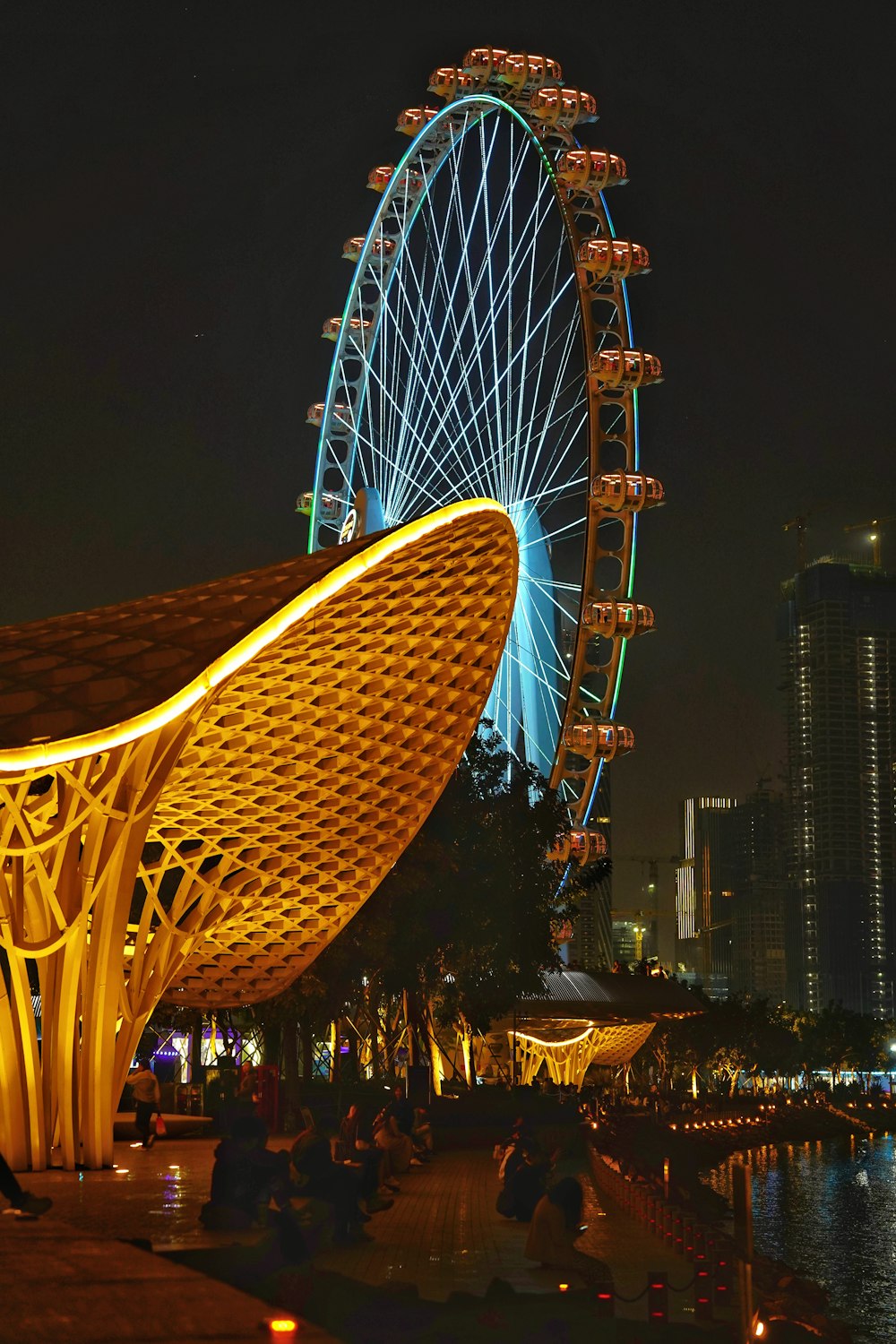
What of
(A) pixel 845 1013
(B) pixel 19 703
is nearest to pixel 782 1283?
(B) pixel 19 703

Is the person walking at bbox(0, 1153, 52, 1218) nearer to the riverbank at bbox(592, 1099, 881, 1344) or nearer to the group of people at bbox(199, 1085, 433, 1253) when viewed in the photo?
the group of people at bbox(199, 1085, 433, 1253)

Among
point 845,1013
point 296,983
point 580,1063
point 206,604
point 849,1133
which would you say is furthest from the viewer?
point 845,1013

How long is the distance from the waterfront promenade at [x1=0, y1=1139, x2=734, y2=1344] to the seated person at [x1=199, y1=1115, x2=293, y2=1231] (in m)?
0.38

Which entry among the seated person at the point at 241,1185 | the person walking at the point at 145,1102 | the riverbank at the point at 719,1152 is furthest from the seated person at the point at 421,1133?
the seated person at the point at 241,1185

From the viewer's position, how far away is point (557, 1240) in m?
16.8

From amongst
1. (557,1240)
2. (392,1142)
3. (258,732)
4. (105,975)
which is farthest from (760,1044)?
(557,1240)

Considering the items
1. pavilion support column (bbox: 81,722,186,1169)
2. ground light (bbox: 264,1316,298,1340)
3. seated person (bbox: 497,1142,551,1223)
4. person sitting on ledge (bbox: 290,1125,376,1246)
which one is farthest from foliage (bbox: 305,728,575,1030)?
ground light (bbox: 264,1316,298,1340)

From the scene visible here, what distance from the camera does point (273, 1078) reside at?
1441 inches

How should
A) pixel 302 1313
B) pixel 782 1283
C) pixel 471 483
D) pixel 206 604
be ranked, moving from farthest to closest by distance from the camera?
pixel 471 483
pixel 206 604
pixel 782 1283
pixel 302 1313

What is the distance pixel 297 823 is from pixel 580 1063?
63.5 m

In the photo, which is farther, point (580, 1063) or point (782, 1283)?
point (580, 1063)

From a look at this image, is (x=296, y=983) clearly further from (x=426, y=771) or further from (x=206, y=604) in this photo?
(x=206, y=604)

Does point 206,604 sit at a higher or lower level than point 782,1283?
higher

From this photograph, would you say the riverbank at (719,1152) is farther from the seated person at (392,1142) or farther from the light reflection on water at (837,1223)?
the seated person at (392,1142)
